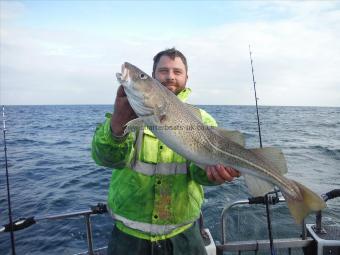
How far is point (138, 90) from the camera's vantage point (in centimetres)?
334

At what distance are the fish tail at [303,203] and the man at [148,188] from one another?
646 millimetres

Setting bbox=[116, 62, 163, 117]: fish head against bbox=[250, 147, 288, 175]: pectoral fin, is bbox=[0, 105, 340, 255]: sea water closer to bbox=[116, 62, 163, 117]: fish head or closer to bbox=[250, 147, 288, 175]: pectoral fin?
bbox=[116, 62, 163, 117]: fish head

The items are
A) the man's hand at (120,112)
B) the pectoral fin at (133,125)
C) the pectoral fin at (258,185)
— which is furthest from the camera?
the pectoral fin at (258,185)

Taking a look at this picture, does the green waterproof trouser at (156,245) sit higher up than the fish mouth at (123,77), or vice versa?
the fish mouth at (123,77)

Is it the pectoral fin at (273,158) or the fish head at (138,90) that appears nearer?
the fish head at (138,90)

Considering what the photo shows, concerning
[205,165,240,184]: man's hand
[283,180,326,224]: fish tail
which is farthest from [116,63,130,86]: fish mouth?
[283,180,326,224]: fish tail

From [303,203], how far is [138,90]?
2.05 metres

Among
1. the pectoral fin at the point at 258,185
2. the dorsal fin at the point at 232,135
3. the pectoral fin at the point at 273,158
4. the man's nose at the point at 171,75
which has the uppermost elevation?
the man's nose at the point at 171,75

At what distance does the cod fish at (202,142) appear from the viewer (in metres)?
3.36

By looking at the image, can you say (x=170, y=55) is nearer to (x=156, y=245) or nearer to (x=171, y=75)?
(x=171, y=75)

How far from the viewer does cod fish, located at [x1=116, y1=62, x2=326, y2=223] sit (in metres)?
3.36

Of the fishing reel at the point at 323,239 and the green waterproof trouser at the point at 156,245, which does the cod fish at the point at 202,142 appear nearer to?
the green waterproof trouser at the point at 156,245

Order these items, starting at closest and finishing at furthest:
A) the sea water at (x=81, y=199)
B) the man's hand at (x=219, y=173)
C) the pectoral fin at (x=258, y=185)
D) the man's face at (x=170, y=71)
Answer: the man's hand at (x=219, y=173) < the pectoral fin at (x=258, y=185) < the man's face at (x=170, y=71) < the sea water at (x=81, y=199)

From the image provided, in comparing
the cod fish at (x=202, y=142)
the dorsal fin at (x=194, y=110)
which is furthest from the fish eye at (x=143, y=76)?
the dorsal fin at (x=194, y=110)
